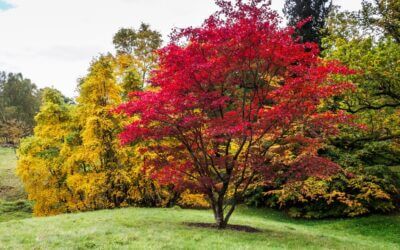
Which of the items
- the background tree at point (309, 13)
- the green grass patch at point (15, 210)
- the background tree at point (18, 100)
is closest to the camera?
the green grass patch at point (15, 210)

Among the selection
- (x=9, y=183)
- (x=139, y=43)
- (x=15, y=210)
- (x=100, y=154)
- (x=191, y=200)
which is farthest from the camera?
(x=139, y=43)

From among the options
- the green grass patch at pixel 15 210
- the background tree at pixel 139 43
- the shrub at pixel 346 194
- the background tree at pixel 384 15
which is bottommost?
the green grass patch at pixel 15 210

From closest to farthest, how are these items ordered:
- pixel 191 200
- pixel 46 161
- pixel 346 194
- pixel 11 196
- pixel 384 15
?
pixel 384 15 → pixel 346 194 → pixel 46 161 → pixel 191 200 → pixel 11 196

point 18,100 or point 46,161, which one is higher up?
point 18,100

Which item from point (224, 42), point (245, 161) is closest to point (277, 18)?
point (224, 42)

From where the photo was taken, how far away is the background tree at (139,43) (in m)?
39.4

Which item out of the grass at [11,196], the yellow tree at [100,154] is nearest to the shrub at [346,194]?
the yellow tree at [100,154]

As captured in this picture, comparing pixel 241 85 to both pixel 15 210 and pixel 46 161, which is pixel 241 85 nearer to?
pixel 46 161

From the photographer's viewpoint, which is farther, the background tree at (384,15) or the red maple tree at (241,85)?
the background tree at (384,15)

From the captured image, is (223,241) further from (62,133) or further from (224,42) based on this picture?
(62,133)

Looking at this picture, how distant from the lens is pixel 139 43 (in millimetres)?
40469

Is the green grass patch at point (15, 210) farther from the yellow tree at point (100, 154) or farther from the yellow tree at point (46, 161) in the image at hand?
the yellow tree at point (100, 154)

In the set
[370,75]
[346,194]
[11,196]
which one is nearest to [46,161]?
[11,196]

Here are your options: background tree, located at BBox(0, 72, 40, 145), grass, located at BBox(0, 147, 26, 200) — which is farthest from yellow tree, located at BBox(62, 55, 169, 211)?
background tree, located at BBox(0, 72, 40, 145)
